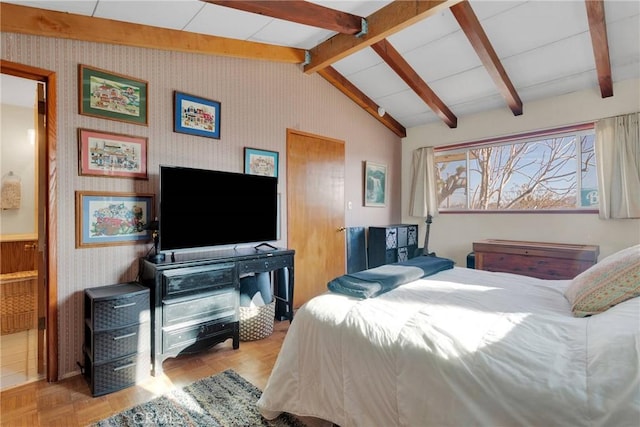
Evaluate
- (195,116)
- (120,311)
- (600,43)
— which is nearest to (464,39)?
(600,43)

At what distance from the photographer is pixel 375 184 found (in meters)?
4.64

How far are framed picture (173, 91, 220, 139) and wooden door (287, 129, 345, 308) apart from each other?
0.86 meters

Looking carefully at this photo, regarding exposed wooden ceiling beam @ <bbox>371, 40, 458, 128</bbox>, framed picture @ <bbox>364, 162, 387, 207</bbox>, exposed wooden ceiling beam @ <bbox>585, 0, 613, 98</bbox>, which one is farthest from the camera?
framed picture @ <bbox>364, 162, 387, 207</bbox>

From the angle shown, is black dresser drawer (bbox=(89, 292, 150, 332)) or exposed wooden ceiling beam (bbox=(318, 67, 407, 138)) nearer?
black dresser drawer (bbox=(89, 292, 150, 332))

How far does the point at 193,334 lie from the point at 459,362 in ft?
6.30

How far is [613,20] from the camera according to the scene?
2688 millimetres

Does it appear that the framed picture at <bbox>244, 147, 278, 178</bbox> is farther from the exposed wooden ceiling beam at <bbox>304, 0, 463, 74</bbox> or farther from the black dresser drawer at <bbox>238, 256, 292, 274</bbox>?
the exposed wooden ceiling beam at <bbox>304, 0, 463, 74</bbox>

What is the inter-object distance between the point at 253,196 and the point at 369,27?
1.81 m

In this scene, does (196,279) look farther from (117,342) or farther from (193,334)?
(117,342)

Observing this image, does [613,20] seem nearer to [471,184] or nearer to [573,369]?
[471,184]

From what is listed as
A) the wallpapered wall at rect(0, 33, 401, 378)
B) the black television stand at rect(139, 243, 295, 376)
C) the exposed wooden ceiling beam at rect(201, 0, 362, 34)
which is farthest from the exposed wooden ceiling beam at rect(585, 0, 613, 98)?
the black television stand at rect(139, 243, 295, 376)

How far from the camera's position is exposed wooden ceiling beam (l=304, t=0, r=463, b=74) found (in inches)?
98.3

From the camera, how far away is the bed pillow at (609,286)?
52.1 inches

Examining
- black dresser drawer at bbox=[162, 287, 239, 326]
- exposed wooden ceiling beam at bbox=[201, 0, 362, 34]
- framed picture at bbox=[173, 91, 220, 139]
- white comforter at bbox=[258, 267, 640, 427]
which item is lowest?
black dresser drawer at bbox=[162, 287, 239, 326]
